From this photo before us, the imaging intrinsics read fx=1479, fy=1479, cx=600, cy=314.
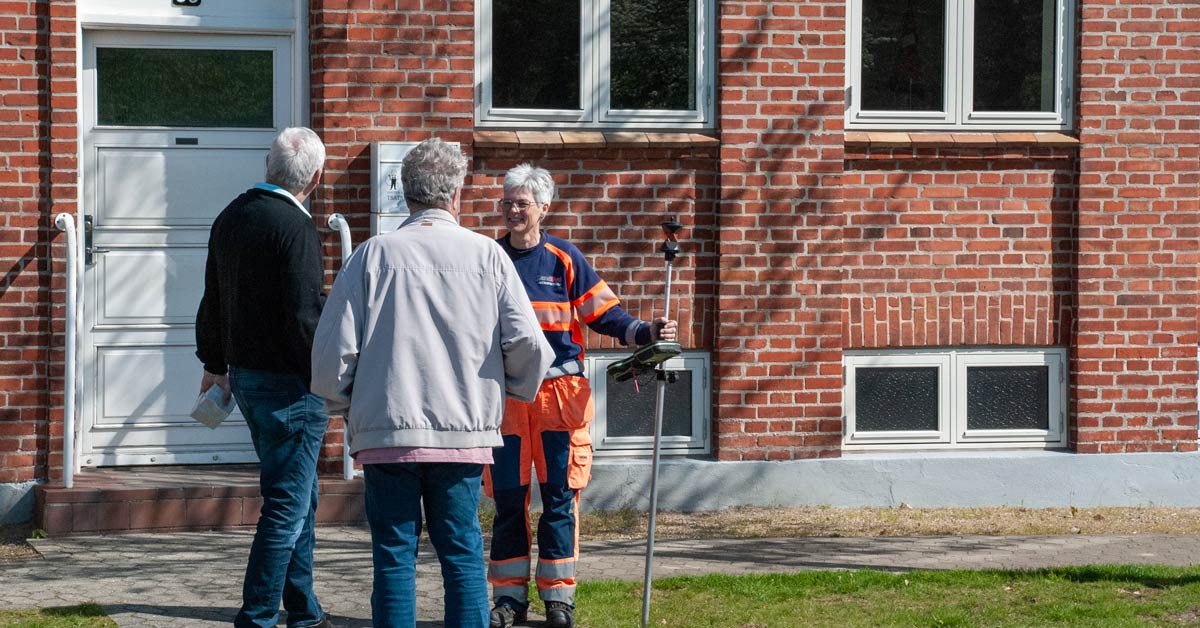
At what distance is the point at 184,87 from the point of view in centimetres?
863

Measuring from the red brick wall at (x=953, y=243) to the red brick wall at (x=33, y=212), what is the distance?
4.56 metres

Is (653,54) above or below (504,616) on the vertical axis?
above

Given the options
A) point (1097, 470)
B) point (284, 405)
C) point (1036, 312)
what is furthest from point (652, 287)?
point (284, 405)

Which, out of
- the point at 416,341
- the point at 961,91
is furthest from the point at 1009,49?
the point at 416,341

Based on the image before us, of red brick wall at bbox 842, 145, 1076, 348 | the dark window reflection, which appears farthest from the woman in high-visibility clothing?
the dark window reflection

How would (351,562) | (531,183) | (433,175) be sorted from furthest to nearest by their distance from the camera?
(351,562), (531,183), (433,175)

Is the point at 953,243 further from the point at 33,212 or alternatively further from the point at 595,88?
the point at 33,212

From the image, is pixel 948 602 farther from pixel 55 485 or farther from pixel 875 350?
pixel 55 485

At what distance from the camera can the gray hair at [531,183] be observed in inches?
238

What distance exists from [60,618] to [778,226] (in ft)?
15.5

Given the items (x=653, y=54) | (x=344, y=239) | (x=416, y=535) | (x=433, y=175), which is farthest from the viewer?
(x=653, y=54)

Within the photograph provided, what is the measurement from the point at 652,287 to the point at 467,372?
13.7 feet

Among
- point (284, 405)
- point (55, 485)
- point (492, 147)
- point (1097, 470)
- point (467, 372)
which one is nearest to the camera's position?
point (467, 372)

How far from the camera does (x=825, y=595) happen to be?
21.7 feet
